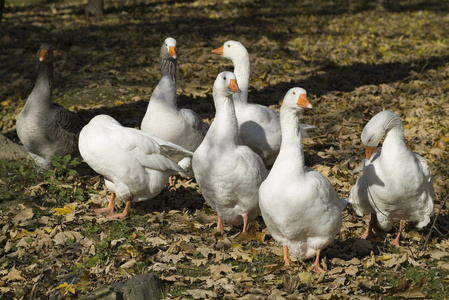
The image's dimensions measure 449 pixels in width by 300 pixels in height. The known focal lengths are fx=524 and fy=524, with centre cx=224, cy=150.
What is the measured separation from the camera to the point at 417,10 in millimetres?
21672

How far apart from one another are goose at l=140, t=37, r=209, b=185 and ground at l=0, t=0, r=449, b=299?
2.49ft

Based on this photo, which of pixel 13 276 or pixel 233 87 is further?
pixel 233 87

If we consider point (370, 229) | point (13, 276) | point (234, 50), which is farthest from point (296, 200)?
point (234, 50)

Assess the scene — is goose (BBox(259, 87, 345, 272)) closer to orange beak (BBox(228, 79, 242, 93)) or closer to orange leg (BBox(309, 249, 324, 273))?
orange leg (BBox(309, 249, 324, 273))

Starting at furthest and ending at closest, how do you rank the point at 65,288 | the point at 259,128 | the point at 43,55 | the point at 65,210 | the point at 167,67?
the point at 167,67
the point at 43,55
the point at 259,128
the point at 65,210
the point at 65,288

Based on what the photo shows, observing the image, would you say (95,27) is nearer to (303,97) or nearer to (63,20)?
(63,20)

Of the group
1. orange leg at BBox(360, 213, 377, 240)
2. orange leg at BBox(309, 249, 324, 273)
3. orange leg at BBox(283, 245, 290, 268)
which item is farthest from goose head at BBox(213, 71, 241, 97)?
orange leg at BBox(360, 213, 377, 240)

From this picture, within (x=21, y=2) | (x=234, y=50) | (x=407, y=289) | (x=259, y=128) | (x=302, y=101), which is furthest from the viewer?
(x=21, y=2)

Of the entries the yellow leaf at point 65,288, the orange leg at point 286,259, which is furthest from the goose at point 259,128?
the yellow leaf at point 65,288

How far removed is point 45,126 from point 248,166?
124 inches

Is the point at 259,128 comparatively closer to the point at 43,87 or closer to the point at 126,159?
the point at 126,159

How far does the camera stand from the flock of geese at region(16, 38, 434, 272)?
5.17 m

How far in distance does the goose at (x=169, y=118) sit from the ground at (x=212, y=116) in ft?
2.49

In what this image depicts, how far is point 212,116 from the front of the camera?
10.2m
